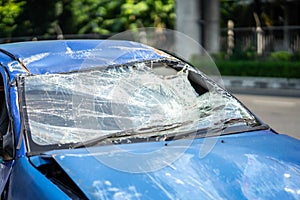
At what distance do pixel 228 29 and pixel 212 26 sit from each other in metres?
0.77

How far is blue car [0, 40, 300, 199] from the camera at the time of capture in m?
2.55

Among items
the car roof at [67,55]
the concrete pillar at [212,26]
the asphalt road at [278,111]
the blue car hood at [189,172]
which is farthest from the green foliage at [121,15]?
the blue car hood at [189,172]

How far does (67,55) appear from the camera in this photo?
3.52 meters

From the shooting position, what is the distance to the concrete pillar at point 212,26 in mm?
20672

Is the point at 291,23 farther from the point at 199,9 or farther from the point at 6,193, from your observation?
the point at 6,193

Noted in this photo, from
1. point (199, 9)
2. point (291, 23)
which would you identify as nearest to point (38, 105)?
point (199, 9)

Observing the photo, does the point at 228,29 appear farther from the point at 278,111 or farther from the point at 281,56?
the point at 278,111

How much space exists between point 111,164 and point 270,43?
17164mm

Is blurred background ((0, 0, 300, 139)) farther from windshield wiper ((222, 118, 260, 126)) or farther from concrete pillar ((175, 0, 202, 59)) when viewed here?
windshield wiper ((222, 118, 260, 126))

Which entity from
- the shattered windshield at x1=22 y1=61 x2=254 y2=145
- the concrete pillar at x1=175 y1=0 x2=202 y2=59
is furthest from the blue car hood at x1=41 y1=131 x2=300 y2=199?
the concrete pillar at x1=175 y1=0 x2=202 y2=59

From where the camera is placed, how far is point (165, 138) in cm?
308

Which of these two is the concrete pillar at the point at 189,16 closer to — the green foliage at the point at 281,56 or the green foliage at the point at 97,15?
the green foliage at the point at 281,56

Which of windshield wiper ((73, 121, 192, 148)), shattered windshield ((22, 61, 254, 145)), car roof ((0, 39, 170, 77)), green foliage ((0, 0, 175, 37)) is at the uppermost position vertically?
car roof ((0, 39, 170, 77))

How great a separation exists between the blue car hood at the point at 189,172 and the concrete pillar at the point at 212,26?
58.6 ft
